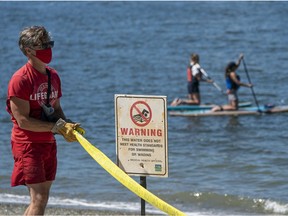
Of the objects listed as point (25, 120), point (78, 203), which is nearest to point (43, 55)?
point (25, 120)

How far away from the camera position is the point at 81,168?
45.2 ft

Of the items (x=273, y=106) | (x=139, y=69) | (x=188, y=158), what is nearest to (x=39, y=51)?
(x=188, y=158)

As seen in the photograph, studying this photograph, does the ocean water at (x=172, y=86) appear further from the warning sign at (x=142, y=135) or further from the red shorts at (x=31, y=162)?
the red shorts at (x=31, y=162)

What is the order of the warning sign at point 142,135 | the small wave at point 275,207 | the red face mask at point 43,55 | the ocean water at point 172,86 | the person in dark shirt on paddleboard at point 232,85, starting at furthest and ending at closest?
the person in dark shirt on paddleboard at point 232,85 < the ocean water at point 172,86 < the small wave at point 275,207 < the warning sign at point 142,135 < the red face mask at point 43,55

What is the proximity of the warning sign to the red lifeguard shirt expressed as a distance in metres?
0.77

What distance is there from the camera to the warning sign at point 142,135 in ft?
24.7

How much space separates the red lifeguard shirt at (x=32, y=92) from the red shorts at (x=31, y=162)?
0.05 m

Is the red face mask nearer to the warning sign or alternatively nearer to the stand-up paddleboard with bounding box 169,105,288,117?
the warning sign

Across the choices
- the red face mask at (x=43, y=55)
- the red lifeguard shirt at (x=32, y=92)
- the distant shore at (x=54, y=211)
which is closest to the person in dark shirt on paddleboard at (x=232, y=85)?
the distant shore at (x=54, y=211)

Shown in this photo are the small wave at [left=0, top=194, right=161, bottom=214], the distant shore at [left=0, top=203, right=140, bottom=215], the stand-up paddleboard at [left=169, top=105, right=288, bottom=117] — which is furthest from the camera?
the stand-up paddleboard at [left=169, top=105, right=288, bottom=117]

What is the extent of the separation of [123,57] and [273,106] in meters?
11.4

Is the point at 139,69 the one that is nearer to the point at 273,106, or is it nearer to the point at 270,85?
the point at 270,85

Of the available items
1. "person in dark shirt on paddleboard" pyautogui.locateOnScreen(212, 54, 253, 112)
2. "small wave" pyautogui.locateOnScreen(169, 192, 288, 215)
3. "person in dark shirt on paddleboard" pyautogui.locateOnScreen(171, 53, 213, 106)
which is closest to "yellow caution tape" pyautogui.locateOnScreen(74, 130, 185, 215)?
"small wave" pyautogui.locateOnScreen(169, 192, 288, 215)

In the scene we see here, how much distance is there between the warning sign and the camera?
7520 millimetres
